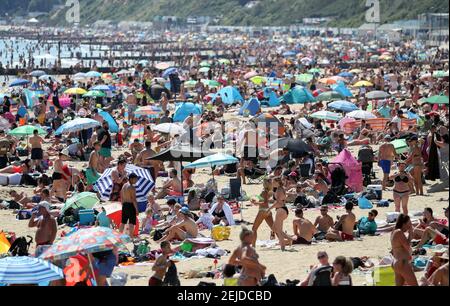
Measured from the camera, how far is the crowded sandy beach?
9.40 metres

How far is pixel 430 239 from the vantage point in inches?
434

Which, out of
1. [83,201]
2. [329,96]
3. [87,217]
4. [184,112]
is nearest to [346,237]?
[87,217]

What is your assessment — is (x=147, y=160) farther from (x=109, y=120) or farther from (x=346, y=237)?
(x=346, y=237)

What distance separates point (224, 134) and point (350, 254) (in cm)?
1029

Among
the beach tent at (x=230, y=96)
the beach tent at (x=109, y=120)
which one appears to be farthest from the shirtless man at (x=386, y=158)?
the beach tent at (x=230, y=96)

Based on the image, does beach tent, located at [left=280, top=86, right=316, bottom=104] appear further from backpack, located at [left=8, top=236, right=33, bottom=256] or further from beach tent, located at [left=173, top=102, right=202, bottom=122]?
backpack, located at [left=8, top=236, right=33, bottom=256]

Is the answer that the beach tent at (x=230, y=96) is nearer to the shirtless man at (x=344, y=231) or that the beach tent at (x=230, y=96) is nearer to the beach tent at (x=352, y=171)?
the beach tent at (x=352, y=171)

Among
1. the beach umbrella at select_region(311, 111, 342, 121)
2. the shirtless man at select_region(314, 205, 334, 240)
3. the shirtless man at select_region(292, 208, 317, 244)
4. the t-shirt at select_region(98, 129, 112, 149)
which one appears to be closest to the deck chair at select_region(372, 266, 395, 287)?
the shirtless man at select_region(292, 208, 317, 244)

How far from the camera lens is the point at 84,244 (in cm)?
934

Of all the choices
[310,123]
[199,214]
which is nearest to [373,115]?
[310,123]

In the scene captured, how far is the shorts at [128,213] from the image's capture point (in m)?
12.5

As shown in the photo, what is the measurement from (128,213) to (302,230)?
2.33m

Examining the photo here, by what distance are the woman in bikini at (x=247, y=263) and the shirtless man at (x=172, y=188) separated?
6.59m
